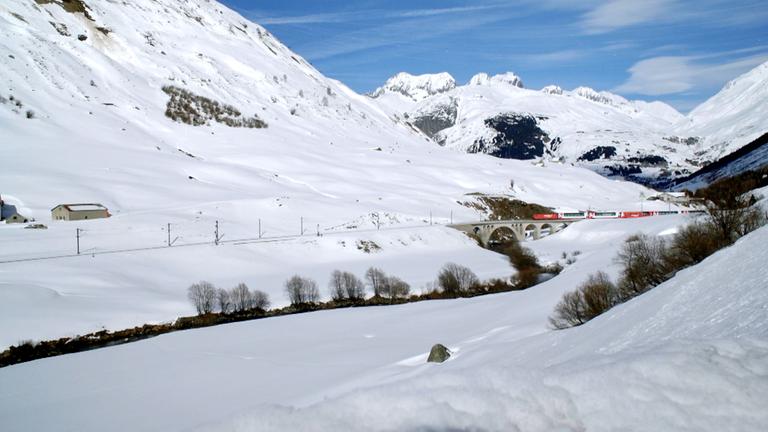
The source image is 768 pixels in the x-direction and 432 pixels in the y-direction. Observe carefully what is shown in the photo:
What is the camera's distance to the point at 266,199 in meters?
85.0

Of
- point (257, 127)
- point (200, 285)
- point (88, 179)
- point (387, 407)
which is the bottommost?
point (387, 407)

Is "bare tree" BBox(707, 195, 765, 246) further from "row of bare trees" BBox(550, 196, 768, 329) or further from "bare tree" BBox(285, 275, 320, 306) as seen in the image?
"bare tree" BBox(285, 275, 320, 306)

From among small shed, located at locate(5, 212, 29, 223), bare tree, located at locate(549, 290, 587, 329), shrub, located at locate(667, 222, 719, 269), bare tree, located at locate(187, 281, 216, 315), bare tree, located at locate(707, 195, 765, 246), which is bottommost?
bare tree, located at locate(549, 290, 587, 329)

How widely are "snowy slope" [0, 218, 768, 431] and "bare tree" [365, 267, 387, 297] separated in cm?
983

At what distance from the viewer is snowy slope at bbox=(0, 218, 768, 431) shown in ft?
14.1

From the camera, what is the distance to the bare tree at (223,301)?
4562 cm

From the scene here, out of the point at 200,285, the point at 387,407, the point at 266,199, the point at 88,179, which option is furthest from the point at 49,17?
the point at 387,407

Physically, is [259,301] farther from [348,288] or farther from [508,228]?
[508,228]

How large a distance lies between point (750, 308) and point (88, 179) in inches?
3606

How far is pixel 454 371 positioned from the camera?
16.9 ft

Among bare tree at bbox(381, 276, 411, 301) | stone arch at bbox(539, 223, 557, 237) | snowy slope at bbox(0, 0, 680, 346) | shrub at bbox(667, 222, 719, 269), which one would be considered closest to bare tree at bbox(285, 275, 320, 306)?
snowy slope at bbox(0, 0, 680, 346)

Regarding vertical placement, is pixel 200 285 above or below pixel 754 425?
above

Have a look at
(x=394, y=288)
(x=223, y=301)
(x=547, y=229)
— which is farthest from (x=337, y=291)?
(x=547, y=229)

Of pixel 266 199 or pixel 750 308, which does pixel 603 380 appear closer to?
pixel 750 308
